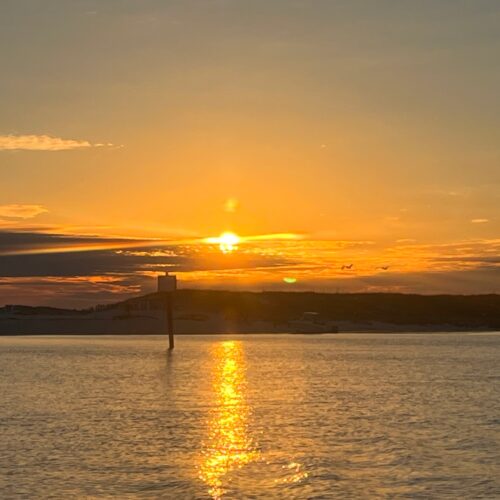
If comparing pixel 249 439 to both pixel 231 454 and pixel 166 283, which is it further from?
pixel 166 283

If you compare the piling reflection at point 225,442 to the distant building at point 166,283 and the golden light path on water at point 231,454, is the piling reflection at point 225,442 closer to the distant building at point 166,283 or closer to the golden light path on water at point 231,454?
the golden light path on water at point 231,454

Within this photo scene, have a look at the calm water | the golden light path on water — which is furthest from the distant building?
the golden light path on water

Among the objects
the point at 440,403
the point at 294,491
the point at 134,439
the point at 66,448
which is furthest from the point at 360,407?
the point at 294,491

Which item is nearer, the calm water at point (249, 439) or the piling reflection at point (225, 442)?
the calm water at point (249, 439)

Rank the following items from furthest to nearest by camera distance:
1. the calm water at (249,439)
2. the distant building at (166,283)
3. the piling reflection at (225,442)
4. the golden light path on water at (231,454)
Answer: the distant building at (166,283), the piling reflection at (225,442), the golden light path on water at (231,454), the calm water at (249,439)

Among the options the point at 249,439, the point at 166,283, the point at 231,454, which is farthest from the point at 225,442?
the point at 166,283

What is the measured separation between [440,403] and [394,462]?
21.2m

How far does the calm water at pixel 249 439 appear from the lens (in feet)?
84.4

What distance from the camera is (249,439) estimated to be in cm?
3444

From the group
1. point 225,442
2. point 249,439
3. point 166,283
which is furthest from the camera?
point 166,283

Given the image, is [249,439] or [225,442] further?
[249,439]

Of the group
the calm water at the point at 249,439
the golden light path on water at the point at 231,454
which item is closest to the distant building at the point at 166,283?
the calm water at the point at 249,439

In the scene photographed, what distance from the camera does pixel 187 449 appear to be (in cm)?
3216

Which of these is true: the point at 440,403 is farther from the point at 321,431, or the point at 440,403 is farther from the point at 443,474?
the point at 443,474
